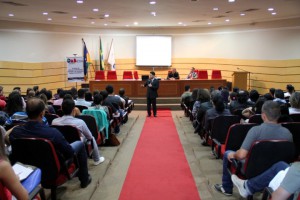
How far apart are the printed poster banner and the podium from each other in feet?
22.1

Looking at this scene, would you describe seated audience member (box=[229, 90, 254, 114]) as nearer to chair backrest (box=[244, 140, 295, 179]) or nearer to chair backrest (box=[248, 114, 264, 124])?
chair backrest (box=[248, 114, 264, 124])

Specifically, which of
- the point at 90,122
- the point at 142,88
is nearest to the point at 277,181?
the point at 90,122

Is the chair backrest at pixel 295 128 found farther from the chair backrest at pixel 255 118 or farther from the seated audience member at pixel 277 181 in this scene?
the seated audience member at pixel 277 181

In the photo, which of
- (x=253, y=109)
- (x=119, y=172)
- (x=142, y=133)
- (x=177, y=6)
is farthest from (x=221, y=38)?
(x=119, y=172)

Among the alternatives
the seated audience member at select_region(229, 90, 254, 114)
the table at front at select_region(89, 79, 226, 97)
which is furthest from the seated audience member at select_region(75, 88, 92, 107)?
the table at front at select_region(89, 79, 226, 97)

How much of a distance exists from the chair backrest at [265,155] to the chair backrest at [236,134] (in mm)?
868

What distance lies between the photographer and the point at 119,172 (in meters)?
4.68

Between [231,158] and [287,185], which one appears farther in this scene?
[231,158]

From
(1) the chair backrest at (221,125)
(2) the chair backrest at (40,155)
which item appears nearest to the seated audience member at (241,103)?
(1) the chair backrest at (221,125)

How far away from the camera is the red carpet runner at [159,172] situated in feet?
12.7

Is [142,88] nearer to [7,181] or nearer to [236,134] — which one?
[236,134]

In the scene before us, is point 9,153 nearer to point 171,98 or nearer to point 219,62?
point 171,98

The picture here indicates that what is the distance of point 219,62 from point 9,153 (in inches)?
547

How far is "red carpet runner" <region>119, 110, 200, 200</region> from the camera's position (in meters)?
3.87
